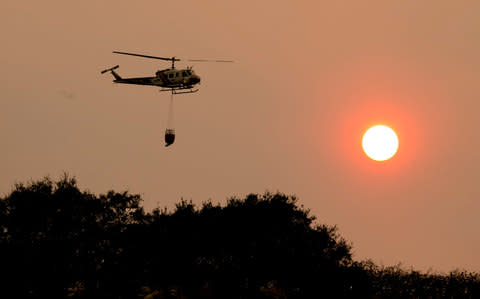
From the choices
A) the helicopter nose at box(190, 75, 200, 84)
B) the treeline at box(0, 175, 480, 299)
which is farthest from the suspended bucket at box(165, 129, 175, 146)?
the treeline at box(0, 175, 480, 299)

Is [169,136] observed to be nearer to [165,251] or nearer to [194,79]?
[194,79]

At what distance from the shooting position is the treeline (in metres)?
76.6

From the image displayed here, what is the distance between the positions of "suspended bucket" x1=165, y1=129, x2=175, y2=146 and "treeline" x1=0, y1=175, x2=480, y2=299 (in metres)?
12.9

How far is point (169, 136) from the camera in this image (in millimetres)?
76000

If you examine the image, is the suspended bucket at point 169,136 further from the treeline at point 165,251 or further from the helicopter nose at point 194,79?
the treeline at point 165,251

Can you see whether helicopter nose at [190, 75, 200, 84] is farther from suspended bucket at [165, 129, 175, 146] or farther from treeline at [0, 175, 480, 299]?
treeline at [0, 175, 480, 299]

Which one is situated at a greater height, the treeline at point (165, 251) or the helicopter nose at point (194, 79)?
the helicopter nose at point (194, 79)

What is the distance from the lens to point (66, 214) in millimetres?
84812

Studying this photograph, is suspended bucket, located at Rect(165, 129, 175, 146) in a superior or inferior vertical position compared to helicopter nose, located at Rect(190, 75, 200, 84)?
inferior

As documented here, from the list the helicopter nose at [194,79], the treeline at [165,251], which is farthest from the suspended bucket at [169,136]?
the treeline at [165,251]

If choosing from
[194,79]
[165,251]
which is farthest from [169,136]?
[165,251]

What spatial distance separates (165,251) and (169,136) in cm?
1860

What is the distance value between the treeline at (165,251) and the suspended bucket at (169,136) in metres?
12.9

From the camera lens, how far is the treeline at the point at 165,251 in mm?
76625
